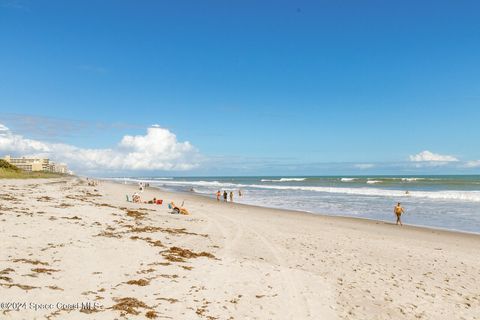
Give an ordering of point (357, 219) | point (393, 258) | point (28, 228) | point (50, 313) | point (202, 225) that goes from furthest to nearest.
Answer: point (357, 219) < point (202, 225) < point (393, 258) < point (28, 228) < point (50, 313)

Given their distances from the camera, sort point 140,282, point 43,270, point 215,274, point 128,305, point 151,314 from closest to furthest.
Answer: point 151,314
point 128,305
point 43,270
point 140,282
point 215,274

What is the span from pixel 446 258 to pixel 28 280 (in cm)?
1479

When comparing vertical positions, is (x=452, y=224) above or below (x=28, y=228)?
below

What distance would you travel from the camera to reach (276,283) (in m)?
9.74

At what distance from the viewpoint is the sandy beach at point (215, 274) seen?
739 cm

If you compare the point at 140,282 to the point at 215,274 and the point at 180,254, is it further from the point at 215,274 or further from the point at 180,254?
the point at 180,254

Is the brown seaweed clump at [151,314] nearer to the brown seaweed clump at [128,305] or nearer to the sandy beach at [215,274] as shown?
the sandy beach at [215,274]

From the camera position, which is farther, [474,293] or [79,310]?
[474,293]

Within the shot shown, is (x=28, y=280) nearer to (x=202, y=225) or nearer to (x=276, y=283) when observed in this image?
(x=276, y=283)

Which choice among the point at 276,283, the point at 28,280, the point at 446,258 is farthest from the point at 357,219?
the point at 28,280

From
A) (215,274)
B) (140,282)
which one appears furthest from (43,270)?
(215,274)

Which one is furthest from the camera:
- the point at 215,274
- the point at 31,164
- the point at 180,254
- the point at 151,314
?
the point at 31,164

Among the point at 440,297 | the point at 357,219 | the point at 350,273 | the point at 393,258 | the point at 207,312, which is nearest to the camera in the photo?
the point at 207,312

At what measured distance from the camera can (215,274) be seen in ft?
33.1
